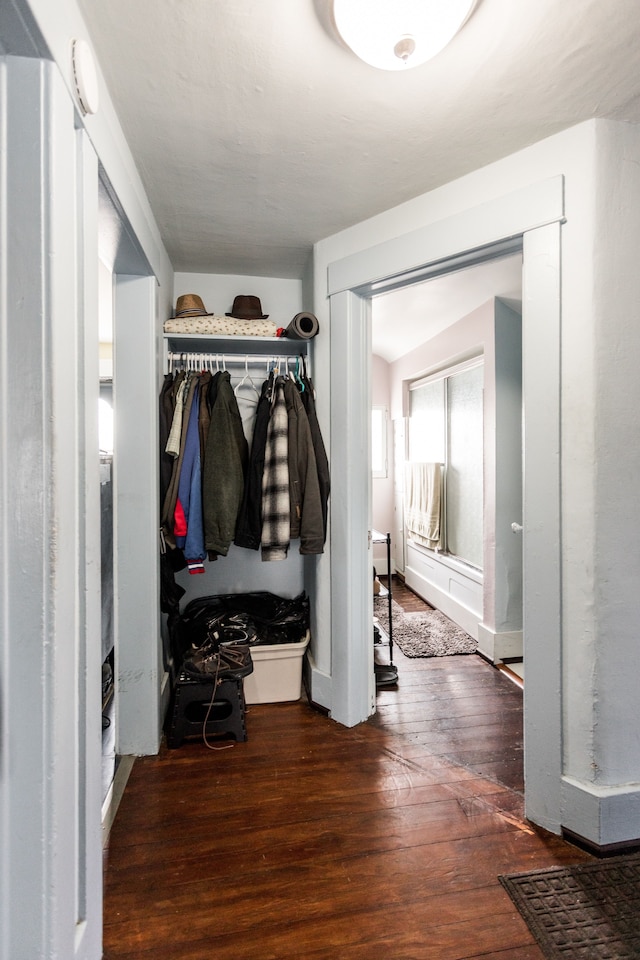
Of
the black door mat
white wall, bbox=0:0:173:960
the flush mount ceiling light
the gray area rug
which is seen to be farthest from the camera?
the gray area rug

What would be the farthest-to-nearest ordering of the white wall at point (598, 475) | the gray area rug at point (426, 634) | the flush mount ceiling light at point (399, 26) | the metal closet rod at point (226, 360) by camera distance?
the gray area rug at point (426, 634), the metal closet rod at point (226, 360), the white wall at point (598, 475), the flush mount ceiling light at point (399, 26)

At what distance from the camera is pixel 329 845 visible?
1.58 metres

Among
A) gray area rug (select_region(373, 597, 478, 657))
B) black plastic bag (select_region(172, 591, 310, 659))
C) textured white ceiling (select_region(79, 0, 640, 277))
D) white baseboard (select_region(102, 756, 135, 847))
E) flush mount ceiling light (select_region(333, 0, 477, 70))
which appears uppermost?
textured white ceiling (select_region(79, 0, 640, 277))

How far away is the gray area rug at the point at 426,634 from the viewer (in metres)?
3.19

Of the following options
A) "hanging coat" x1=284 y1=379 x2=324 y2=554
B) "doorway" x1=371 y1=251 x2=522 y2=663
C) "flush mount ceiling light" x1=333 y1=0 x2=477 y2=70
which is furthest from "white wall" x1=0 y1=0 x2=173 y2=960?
"doorway" x1=371 y1=251 x2=522 y2=663

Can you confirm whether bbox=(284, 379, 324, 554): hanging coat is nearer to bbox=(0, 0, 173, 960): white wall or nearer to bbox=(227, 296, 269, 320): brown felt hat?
bbox=(227, 296, 269, 320): brown felt hat

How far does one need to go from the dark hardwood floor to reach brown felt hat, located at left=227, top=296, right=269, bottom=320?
2054 mm

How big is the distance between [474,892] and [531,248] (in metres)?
2.05

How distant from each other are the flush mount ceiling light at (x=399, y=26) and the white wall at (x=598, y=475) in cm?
65

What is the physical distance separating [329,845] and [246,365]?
6.89 feet

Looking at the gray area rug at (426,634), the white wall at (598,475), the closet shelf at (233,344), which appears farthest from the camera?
the gray area rug at (426,634)

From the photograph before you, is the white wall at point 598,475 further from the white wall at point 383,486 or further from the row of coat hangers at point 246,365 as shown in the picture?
the white wall at point 383,486

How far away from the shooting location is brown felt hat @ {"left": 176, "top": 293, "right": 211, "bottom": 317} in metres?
2.44

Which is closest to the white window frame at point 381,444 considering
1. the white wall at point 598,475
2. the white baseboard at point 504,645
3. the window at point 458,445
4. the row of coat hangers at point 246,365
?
the window at point 458,445
